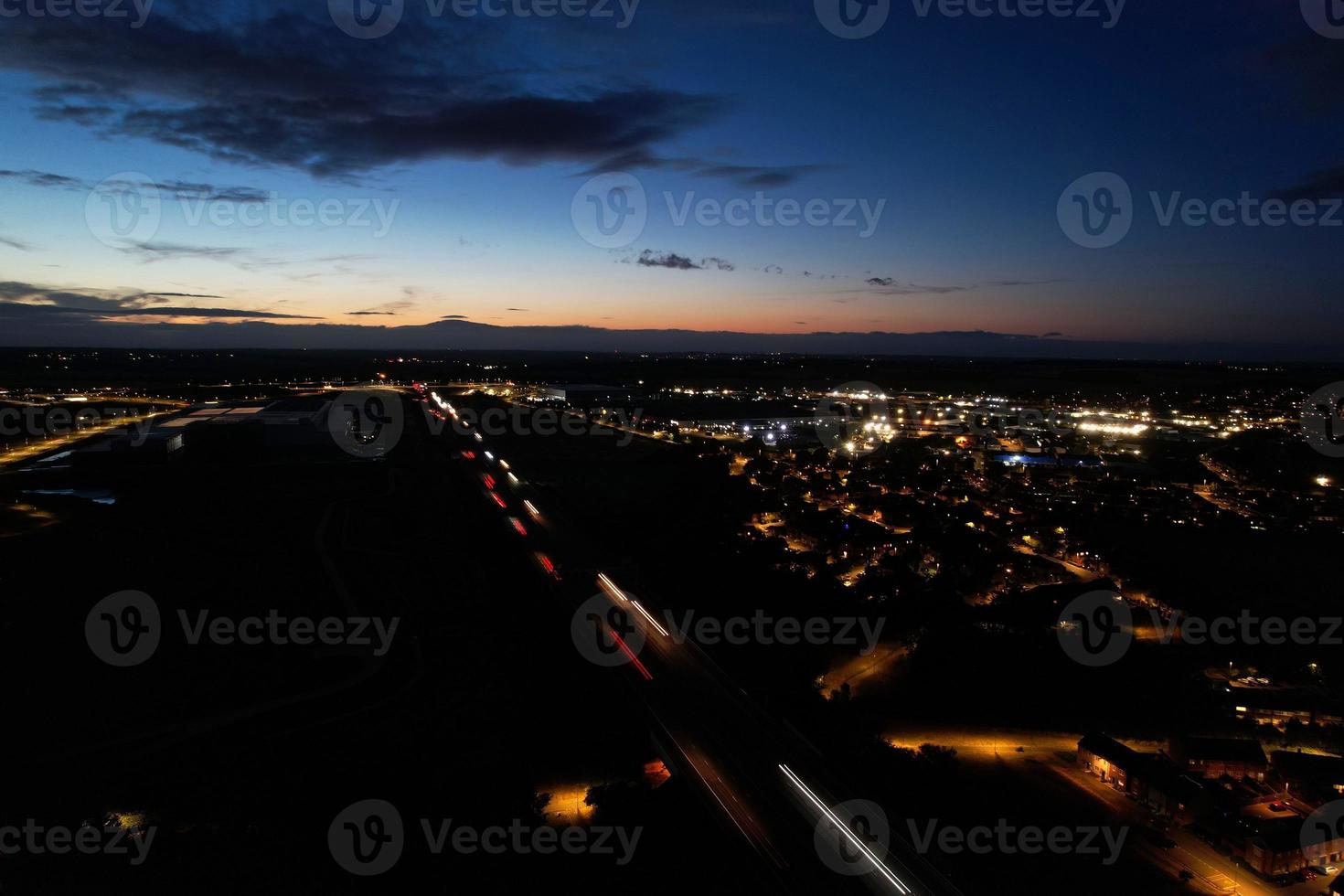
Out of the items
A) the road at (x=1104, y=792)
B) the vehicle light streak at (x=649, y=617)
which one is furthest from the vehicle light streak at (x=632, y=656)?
the road at (x=1104, y=792)

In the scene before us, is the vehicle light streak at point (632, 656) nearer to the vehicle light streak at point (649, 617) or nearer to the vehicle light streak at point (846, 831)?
the vehicle light streak at point (649, 617)

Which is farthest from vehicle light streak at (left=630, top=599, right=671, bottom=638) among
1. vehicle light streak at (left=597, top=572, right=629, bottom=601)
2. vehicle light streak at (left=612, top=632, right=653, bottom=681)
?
vehicle light streak at (left=612, top=632, right=653, bottom=681)

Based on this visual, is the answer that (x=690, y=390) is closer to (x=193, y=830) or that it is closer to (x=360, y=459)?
(x=360, y=459)

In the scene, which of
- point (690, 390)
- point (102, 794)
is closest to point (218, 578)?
point (102, 794)

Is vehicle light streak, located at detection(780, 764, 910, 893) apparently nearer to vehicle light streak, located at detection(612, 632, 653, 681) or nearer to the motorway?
the motorway

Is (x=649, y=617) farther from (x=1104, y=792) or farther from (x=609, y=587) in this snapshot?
(x=1104, y=792)
